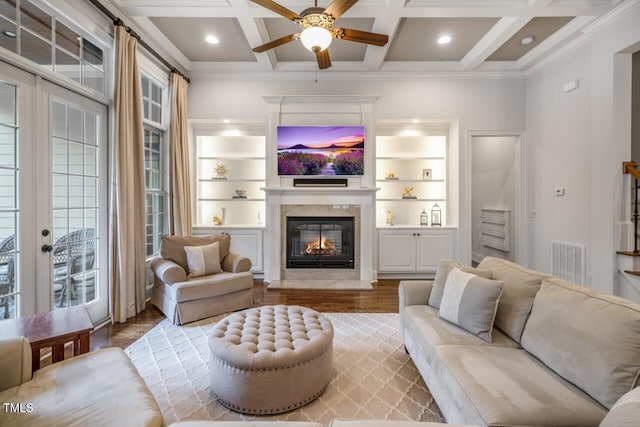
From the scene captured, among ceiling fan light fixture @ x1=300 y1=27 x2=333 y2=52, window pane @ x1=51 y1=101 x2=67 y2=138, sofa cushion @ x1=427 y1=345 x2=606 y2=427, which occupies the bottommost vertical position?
sofa cushion @ x1=427 y1=345 x2=606 y2=427

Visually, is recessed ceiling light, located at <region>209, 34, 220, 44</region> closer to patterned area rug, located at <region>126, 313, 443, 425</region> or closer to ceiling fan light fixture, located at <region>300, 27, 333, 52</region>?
ceiling fan light fixture, located at <region>300, 27, 333, 52</region>

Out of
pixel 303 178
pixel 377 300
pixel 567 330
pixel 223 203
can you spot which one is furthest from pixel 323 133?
pixel 567 330

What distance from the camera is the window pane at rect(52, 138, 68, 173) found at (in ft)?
9.05

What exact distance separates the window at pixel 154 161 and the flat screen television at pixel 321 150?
173cm

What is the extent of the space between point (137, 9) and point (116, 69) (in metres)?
0.70

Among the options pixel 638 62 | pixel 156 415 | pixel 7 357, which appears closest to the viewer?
pixel 156 415

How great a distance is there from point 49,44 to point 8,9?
1.18 feet

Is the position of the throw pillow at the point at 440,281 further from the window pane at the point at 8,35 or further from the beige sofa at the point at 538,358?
the window pane at the point at 8,35

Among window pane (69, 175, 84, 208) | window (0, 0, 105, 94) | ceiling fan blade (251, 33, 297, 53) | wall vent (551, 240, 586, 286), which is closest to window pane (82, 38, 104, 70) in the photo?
window (0, 0, 105, 94)

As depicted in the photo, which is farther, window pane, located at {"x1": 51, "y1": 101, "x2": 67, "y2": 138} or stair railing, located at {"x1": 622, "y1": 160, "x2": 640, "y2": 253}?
stair railing, located at {"x1": 622, "y1": 160, "x2": 640, "y2": 253}

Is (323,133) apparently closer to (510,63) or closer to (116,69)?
(116,69)

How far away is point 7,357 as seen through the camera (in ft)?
4.59

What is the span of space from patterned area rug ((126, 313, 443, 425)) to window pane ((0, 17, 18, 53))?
8.28ft

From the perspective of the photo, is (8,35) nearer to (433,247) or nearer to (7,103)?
(7,103)
